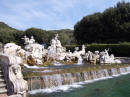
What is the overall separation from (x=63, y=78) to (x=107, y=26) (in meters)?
24.7

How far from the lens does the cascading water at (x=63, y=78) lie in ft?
25.6

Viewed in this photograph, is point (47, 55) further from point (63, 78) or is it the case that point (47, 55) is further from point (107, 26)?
point (107, 26)

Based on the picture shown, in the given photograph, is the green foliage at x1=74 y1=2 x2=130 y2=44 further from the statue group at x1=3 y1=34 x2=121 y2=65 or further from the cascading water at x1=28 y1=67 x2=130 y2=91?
the cascading water at x1=28 y1=67 x2=130 y2=91

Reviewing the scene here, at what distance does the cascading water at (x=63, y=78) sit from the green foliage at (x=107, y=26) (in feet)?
61.5

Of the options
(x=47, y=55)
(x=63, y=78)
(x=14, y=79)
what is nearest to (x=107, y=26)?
(x=47, y=55)

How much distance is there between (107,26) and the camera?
3125cm

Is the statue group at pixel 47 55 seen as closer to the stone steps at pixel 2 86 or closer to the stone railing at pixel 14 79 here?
the stone steps at pixel 2 86

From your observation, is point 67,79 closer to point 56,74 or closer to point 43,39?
point 56,74

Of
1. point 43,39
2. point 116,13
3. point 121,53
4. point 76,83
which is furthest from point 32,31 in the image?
point 76,83

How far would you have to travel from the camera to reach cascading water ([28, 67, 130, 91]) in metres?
7.79

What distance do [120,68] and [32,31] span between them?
104 feet

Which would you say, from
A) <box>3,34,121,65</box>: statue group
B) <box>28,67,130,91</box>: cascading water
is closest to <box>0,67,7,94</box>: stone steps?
<box>28,67,130,91</box>: cascading water

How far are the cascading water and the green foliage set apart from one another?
1874cm

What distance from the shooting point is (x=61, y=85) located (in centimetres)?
870
